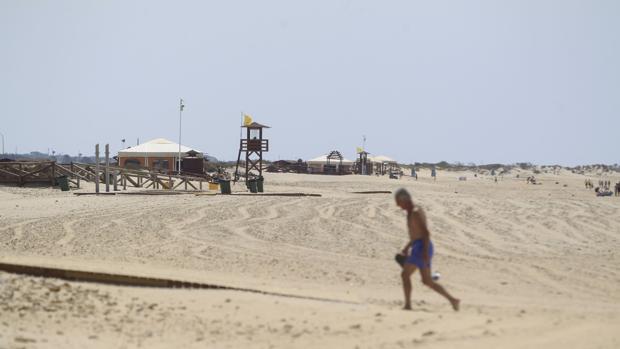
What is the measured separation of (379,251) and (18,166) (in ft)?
79.3

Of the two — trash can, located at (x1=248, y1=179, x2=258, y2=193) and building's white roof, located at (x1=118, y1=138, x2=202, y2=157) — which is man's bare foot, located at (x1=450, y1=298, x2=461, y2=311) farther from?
building's white roof, located at (x1=118, y1=138, x2=202, y2=157)

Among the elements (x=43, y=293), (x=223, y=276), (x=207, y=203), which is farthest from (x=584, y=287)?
(x=207, y=203)

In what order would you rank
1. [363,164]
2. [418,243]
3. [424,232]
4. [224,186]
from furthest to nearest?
[363,164]
[224,186]
[418,243]
[424,232]

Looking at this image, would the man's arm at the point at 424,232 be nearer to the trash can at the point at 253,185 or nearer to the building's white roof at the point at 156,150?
the trash can at the point at 253,185

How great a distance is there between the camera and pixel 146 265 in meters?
10.1

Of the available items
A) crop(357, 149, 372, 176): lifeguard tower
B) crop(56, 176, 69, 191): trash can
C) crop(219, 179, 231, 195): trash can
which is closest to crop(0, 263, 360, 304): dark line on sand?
crop(219, 179, 231, 195): trash can

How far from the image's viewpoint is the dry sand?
19.7 feet

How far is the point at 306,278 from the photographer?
31.0 feet

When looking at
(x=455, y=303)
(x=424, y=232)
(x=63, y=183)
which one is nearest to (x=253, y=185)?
(x=63, y=183)

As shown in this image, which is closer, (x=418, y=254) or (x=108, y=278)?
(x=418, y=254)

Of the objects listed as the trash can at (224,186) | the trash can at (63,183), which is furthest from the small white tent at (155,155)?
the trash can at (224,186)

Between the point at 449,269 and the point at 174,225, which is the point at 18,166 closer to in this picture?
the point at 174,225

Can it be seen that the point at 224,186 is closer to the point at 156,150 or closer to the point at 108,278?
the point at 108,278

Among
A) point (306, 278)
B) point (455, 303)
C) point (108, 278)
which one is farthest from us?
point (306, 278)
